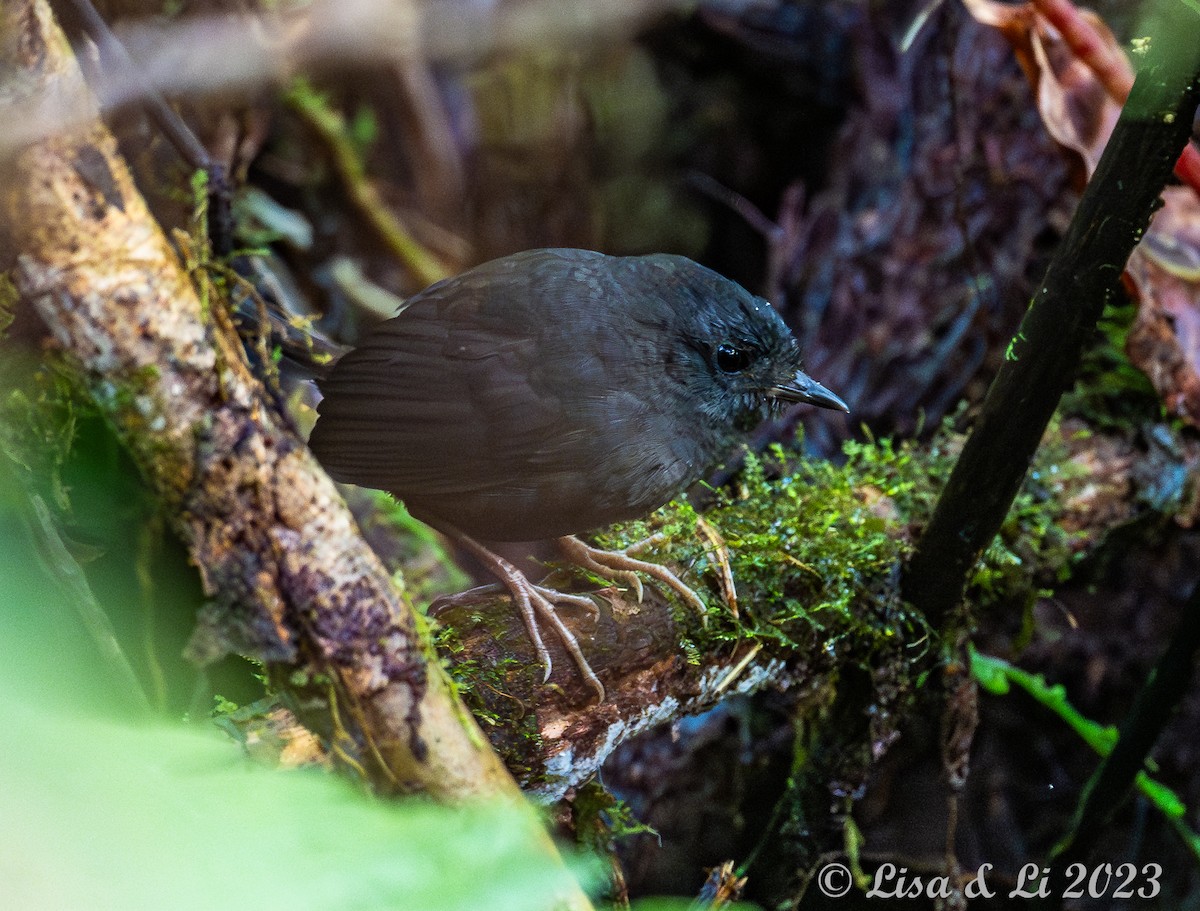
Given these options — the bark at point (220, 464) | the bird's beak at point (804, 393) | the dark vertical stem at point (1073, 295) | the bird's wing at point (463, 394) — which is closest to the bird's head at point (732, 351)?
the bird's beak at point (804, 393)

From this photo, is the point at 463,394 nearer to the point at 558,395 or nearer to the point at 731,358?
the point at 558,395

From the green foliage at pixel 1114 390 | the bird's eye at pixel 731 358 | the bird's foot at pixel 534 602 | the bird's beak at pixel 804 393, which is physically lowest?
the green foliage at pixel 1114 390

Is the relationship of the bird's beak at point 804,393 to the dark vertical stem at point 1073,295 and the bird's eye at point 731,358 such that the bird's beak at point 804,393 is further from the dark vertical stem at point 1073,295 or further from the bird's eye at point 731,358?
the dark vertical stem at point 1073,295

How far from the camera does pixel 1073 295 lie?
1738 millimetres

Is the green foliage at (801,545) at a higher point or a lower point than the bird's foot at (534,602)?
lower

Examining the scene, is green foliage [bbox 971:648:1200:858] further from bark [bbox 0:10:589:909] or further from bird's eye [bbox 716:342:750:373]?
bark [bbox 0:10:589:909]

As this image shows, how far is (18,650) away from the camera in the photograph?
0.99 metres

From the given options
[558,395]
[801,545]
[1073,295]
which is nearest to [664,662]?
[801,545]

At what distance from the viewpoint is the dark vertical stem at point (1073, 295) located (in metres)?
1.56

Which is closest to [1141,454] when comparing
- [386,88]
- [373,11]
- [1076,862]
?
[1076,862]

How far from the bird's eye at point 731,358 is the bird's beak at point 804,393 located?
78 mm

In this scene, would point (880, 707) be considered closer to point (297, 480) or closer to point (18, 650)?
point (297, 480)

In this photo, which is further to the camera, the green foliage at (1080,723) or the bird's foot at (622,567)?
the green foliage at (1080,723)

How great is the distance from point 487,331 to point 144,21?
2.22m
